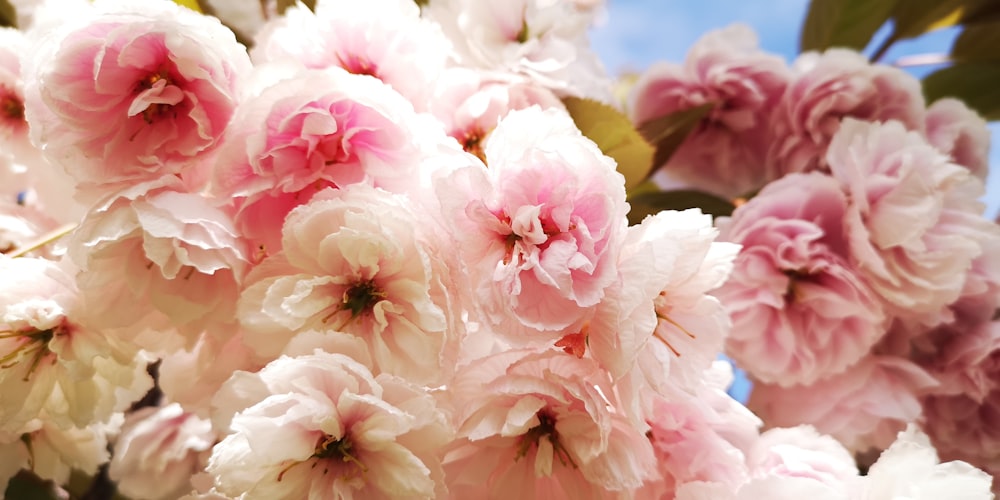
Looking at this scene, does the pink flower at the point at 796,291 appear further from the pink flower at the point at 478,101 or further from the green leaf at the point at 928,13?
the green leaf at the point at 928,13

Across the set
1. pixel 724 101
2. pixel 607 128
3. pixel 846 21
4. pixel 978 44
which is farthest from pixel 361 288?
pixel 978 44

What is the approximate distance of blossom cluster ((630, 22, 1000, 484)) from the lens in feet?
1.81

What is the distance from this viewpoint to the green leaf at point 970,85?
777mm

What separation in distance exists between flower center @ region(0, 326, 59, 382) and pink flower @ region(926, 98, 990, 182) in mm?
605

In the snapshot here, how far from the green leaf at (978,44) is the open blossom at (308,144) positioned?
0.66 metres

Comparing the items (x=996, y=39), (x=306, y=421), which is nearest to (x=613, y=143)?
(x=306, y=421)

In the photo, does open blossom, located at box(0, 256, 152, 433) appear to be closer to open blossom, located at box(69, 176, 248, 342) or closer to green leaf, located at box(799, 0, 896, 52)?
open blossom, located at box(69, 176, 248, 342)

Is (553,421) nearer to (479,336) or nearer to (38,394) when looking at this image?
(479,336)

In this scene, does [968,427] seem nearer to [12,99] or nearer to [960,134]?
[960,134]

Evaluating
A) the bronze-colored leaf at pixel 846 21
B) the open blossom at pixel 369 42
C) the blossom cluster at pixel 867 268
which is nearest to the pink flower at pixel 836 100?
the blossom cluster at pixel 867 268

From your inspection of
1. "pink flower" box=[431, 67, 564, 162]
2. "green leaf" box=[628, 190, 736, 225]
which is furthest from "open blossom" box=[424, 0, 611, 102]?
"green leaf" box=[628, 190, 736, 225]

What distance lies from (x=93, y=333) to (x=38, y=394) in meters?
0.04

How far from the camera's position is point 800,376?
22.6 inches

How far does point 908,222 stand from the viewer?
0.54m
